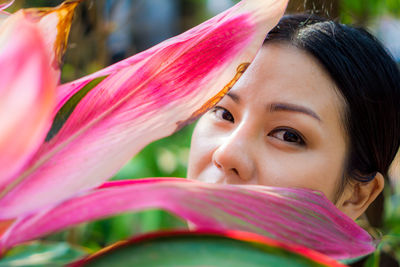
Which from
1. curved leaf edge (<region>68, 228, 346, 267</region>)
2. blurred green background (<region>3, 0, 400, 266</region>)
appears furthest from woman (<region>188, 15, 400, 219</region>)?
curved leaf edge (<region>68, 228, 346, 267</region>)

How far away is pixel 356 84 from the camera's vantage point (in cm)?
61

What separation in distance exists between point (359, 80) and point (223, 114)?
0.62 feet

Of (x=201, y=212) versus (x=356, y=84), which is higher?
(x=201, y=212)

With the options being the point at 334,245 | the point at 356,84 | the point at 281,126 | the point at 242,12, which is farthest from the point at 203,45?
the point at 356,84

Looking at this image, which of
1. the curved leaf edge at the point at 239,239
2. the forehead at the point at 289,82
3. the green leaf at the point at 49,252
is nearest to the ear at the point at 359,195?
the forehead at the point at 289,82

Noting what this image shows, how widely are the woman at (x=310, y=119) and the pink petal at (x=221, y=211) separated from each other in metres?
0.24

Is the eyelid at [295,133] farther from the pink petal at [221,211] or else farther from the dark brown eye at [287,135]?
the pink petal at [221,211]

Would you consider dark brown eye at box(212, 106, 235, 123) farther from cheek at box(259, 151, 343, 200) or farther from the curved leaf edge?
the curved leaf edge

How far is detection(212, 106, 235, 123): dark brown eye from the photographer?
591 mm

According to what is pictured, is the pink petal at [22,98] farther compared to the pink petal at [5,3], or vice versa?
the pink petal at [5,3]

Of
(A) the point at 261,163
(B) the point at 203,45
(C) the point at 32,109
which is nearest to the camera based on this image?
(C) the point at 32,109

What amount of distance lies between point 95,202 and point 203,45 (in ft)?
0.44

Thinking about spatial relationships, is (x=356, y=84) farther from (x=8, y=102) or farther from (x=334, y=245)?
A: (x=8, y=102)

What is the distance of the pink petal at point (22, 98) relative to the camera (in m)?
0.17
